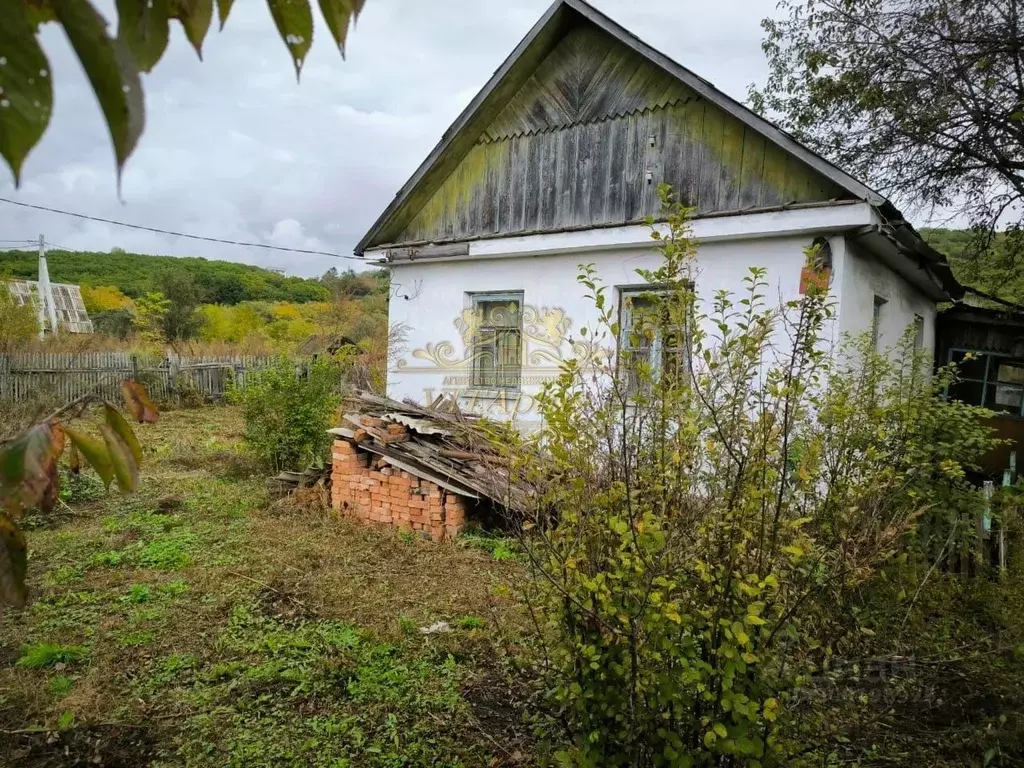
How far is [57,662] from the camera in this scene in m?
3.90

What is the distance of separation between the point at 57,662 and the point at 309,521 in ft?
9.60

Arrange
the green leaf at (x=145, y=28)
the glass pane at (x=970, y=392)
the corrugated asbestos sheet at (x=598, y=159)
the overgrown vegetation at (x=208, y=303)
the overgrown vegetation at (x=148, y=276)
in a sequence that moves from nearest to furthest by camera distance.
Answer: the green leaf at (x=145, y=28)
the corrugated asbestos sheet at (x=598, y=159)
the glass pane at (x=970, y=392)
the overgrown vegetation at (x=208, y=303)
the overgrown vegetation at (x=148, y=276)

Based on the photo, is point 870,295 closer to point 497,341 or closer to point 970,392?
point 497,341

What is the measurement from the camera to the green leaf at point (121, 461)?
2.80ft

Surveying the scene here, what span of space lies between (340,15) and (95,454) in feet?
2.13

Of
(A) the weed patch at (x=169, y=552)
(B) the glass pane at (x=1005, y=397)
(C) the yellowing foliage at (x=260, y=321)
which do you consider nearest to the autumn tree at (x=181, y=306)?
(C) the yellowing foliage at (x=260, y=321)

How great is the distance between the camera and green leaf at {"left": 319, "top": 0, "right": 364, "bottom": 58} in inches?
26.4

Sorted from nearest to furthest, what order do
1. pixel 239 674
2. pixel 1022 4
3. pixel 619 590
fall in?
pixel 619 590 < pixel 239 674 < pixel 1022 4

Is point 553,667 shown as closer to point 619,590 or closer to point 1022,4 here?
point 619,590

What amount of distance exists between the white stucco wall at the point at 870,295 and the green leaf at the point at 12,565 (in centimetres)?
658

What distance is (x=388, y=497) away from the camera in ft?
21.8

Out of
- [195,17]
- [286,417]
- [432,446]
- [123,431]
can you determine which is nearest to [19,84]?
[195,17]

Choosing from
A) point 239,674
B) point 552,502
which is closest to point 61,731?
point 239,674

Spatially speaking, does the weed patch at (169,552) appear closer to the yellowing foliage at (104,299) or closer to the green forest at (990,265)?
the green forest at (990,265)
